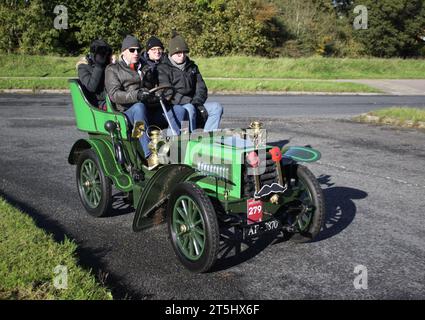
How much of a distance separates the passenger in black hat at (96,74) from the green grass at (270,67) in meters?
19.3

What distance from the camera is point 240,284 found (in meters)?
3.92

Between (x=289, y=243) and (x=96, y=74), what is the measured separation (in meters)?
3.26

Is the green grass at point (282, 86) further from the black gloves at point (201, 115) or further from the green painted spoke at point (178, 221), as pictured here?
the green painted spoke at point (178, 221)

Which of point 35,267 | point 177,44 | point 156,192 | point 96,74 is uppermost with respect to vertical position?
point 177,44

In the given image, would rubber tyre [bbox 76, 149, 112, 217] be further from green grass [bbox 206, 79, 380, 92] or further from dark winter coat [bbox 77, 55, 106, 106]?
green grass [bbox 206, 79, 380, 92]

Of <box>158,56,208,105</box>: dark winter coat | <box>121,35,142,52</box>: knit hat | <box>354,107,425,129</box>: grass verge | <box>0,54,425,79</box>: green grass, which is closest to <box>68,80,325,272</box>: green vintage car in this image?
<box>121,35,142,52</box>: knit hat

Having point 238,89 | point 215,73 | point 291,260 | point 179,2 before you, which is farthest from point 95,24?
point 291,260

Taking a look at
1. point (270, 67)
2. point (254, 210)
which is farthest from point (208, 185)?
point (270, 67)

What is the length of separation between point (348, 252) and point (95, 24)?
34927 millimetres

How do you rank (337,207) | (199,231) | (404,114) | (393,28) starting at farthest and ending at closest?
(393,28) < (404,114) < (337,207) < (199,231)

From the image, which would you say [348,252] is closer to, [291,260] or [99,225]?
[291,260]

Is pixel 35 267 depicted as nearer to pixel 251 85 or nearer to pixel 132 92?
pixel 132 92

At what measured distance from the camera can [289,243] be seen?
15.8ft
